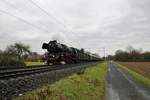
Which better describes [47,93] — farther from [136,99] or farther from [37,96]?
[136,99]

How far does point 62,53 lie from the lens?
38.0 m

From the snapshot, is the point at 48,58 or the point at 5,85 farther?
the point at 48,58

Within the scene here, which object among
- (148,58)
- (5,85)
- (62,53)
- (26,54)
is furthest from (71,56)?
(148,58)

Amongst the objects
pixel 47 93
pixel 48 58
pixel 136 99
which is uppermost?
pixel 48 58

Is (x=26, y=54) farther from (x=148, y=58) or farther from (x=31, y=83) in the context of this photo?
(x=31, y=83)

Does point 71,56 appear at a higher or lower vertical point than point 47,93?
higher

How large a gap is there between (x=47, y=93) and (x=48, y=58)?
1034 inches

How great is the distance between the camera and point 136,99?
16266mm

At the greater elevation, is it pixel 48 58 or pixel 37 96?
pixel 48 58

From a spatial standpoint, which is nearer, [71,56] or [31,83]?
[31,83]

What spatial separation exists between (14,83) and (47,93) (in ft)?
6.12

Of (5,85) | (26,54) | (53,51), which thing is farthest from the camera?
(26,54)

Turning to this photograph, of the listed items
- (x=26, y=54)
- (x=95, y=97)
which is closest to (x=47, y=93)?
(x=95, y=97)

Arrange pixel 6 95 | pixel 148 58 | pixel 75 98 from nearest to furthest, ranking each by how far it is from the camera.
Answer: pixel 6 95 < pixel 75 98 < pixel 148 58
